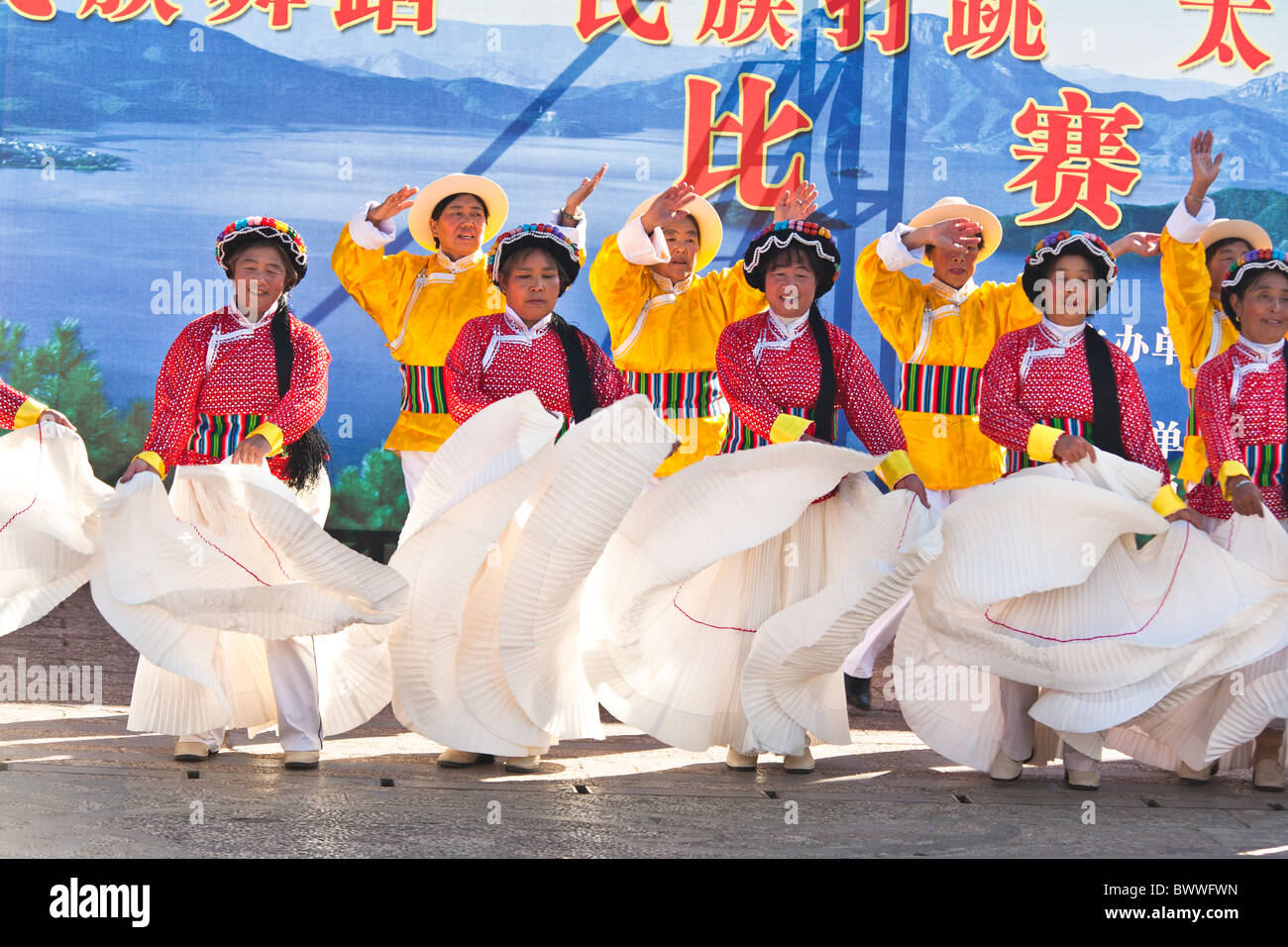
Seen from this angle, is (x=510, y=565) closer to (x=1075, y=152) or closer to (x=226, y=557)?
(x=226, y=557)

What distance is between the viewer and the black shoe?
517 cm

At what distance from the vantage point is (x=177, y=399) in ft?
13.5

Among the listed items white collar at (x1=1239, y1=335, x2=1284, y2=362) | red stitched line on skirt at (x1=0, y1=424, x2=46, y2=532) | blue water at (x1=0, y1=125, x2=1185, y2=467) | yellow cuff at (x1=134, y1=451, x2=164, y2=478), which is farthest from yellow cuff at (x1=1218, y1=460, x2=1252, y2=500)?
red stitched line on skirt at (x1=0, y1=424, x2=46, y2=532)

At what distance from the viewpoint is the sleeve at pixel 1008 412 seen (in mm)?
4148

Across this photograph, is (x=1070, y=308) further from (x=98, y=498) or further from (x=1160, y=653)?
(x=98, y=498)

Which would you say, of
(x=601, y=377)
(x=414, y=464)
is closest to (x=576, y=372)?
(x=601, y=377)

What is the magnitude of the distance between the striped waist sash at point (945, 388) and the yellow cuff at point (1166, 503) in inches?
38.0

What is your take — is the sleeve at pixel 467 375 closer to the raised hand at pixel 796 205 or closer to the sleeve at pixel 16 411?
the raised hand at pixel 796 205

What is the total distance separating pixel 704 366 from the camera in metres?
5.02

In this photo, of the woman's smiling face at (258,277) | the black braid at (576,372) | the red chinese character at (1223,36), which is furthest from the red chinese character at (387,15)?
the red chinese character at (1223,36)

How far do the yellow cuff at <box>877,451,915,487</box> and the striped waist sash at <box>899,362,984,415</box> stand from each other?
933 millimetres

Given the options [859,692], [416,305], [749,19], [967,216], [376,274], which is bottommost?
[859,692]

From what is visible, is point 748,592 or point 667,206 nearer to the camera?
point 748,592

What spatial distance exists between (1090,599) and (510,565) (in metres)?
1.55
